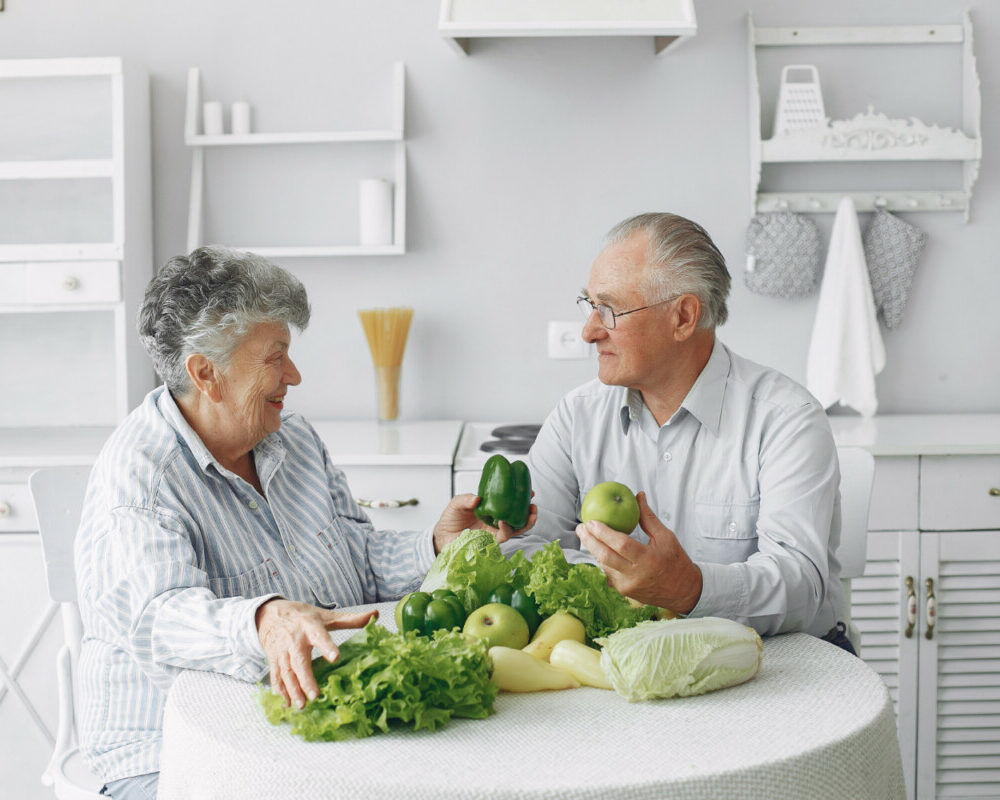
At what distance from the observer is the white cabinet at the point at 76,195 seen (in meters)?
2.92

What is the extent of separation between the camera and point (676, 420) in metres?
1.93

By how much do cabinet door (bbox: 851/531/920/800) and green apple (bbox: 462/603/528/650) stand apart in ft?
5.39

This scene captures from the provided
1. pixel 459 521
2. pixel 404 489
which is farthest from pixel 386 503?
pixel 459 521

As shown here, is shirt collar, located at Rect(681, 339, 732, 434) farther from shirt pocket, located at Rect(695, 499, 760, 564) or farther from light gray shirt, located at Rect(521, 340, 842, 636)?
shirt pocket, located at Rect(695, 499, 760, 564)

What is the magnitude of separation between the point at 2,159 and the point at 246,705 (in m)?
2.28

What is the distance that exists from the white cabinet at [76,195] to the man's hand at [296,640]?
70.9 inches

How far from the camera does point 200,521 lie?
5.29 ft

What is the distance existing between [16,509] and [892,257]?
2.53 meters

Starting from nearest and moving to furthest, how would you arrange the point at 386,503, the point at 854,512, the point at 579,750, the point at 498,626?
the point at 579,750 → the point at 498,626 → the point at 854,512 → the point at 386,503

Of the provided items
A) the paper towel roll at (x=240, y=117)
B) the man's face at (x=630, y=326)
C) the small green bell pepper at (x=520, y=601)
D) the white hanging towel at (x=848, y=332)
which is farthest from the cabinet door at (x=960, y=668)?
the paper towel roll at (x=240, y=117)

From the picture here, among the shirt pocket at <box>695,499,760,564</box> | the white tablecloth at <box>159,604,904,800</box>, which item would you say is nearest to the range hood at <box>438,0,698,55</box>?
the shirt pocket at <box>695,499,760,564</box>

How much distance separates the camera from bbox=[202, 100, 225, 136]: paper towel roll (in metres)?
3.18

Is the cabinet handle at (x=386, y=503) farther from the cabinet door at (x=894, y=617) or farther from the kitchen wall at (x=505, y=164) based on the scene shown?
the cabinet door at (x=894, y=617)

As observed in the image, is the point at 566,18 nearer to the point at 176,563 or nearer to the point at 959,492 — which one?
the point at 959,492
